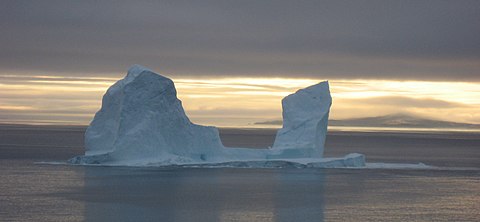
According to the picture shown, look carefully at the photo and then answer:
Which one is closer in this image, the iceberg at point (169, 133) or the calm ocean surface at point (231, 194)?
the calm ocean surface at point (231, 194)

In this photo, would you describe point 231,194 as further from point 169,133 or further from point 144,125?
point 169,133

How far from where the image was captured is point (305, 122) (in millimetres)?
42156

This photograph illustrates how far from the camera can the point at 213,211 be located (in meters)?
26.0

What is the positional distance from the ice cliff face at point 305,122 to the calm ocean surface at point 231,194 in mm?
1140

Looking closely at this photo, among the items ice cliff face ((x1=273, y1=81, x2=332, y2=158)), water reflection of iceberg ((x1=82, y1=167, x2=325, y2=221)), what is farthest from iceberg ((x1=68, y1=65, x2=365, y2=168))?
water reflection of iceberg ((x1=82, y1=167, x2=325, y2=221))

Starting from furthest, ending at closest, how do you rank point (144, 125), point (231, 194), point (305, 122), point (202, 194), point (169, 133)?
point (305, 122)
point (169, 133)
point (144, 125)
point (231, 194)
point (202, 194)

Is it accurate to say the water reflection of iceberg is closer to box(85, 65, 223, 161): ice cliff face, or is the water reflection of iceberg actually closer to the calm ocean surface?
the calm ocean surface

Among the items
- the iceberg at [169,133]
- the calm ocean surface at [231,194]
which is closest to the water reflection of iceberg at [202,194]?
the calm ocean surface at [231,194]

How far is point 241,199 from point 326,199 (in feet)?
9.83

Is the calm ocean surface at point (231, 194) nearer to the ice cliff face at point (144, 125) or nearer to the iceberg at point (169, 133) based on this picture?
the iceberg at point (169, 133)

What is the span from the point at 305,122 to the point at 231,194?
1182 cm

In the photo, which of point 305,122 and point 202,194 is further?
point 305,122

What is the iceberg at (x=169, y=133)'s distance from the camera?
39.0m

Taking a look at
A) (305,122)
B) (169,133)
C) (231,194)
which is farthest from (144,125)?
(231,194)
